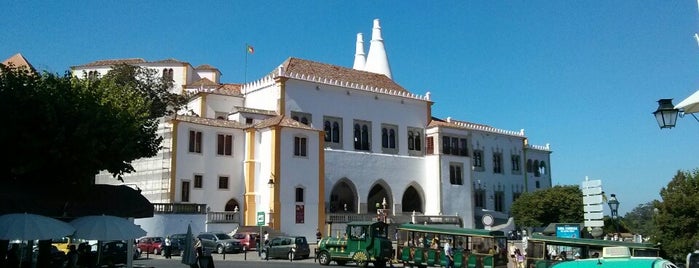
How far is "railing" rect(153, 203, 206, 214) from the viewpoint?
1384 inches

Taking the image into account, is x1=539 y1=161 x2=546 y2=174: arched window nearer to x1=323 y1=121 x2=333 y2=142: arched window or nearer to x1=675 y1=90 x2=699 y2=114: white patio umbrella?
x1=323 y1=121 x2=333 y2=142: arched window

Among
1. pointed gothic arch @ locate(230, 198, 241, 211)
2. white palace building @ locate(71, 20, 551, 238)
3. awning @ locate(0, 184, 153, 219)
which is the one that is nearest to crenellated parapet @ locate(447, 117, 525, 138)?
white palace building @ locate(71, 20, 551, 238)

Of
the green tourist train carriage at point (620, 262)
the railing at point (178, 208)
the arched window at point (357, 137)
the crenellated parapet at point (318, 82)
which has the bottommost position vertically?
the green tourist train carriage at point (620, 262)

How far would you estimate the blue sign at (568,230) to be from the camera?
69.4 feet

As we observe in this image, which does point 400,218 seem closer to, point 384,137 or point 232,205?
point 384,137

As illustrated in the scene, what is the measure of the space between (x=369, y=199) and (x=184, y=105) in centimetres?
1541

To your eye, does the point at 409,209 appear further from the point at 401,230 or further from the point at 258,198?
the point at 401,230

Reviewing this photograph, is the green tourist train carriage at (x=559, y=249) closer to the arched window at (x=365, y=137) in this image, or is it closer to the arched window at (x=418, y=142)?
the arched window at (x=365, y=137)

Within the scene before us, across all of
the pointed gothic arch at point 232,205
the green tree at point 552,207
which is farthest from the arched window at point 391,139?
the pointed gothic arch at point 232,205

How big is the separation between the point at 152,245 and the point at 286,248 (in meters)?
7.47

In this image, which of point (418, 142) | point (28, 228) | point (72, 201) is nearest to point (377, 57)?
point (418, 142)

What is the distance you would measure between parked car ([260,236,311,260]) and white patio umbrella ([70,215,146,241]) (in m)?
14.5

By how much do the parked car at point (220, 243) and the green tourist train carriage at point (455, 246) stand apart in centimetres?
1024

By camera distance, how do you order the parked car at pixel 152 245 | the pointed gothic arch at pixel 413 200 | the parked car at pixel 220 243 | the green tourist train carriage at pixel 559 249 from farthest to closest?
the pointed gothic arch at pixel 413 200 < the parked car at pixel 152 245 < the parked car at pixel 220 243 < the green tourist train carriage at pixel 559 249
